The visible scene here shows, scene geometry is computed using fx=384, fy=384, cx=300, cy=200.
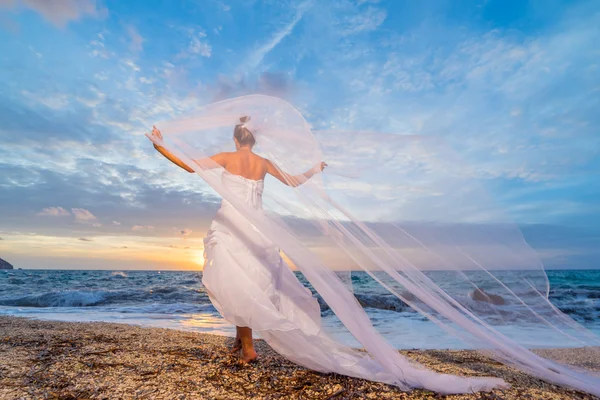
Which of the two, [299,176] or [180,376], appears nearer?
[180,376]

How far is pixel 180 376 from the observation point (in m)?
3.32

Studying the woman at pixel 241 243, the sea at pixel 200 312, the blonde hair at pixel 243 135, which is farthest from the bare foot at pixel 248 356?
the blonde hair at pixel 243 135

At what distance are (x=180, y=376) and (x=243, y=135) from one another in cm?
239

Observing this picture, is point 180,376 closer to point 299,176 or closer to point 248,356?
point 248,356

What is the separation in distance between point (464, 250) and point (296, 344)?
178cm

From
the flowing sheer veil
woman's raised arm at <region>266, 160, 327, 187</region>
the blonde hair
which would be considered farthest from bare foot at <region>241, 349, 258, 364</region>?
the blonde hair

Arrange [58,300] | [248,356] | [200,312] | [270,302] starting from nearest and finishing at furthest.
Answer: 1. [270,302]
2. [248,356]
3. [200,312]
4. [58,300]

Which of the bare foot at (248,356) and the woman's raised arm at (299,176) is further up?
the woman's raised arm at (299,176)

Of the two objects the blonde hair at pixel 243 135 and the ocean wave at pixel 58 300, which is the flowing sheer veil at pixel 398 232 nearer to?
the blonde hair at pixel 243 135

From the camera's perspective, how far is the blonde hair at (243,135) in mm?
4074

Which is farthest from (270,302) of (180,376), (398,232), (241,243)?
(398,232)

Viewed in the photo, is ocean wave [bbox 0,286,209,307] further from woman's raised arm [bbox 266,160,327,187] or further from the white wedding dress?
woman's raised arm [bbox 266,160,327,187]

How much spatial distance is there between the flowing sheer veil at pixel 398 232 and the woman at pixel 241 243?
3.9 inches

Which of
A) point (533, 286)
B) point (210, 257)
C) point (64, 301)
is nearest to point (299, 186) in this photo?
point (210, 257)
